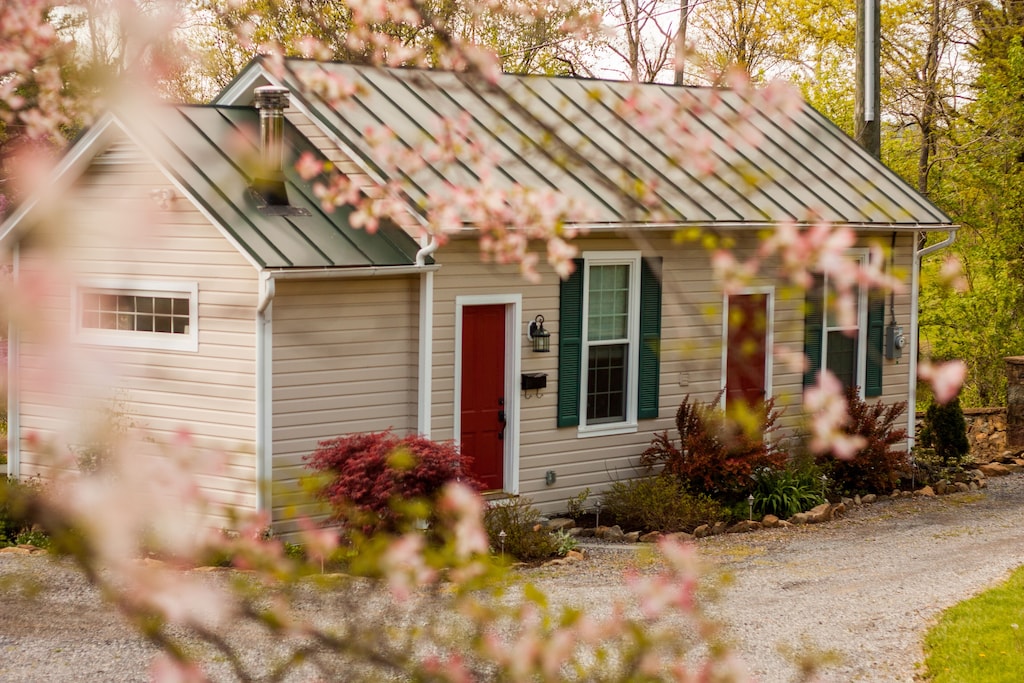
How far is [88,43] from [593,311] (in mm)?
9374

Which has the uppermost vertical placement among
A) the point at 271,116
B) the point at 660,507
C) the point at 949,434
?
the point at 271,116

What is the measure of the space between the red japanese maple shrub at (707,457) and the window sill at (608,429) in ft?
0.97

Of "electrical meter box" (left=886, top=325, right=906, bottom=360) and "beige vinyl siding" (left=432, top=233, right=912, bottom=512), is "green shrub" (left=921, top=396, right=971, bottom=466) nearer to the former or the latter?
"electrical meter box" (left=886, top=325, right=906, bottom=360)

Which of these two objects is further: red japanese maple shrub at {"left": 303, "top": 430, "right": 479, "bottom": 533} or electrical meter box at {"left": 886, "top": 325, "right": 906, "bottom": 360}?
electrical meter box at {"left": 886, "top": 325, "right": 906, "bottom": 360}

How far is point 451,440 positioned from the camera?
10883 mm

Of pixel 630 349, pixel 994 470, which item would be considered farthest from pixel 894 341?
pixel 630 349

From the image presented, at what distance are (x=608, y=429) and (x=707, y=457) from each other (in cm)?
105

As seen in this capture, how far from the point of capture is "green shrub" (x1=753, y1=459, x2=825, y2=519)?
12.6m

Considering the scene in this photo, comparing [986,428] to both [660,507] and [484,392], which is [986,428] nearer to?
[660,507]

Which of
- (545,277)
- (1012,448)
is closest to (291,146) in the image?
(545,277)

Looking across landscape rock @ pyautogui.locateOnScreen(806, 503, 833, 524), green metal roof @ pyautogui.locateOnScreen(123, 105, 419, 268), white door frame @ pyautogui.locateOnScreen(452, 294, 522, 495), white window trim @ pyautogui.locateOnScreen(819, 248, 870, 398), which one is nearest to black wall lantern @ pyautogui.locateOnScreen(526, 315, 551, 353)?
white door frame @ pyautogui.locateOnScreen(452, 294, 522, 495)

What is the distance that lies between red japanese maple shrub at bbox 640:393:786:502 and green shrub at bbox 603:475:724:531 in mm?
176

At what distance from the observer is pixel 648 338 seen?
40.8 ft

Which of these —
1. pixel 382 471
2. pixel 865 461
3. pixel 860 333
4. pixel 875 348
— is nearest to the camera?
pixel 382 471
